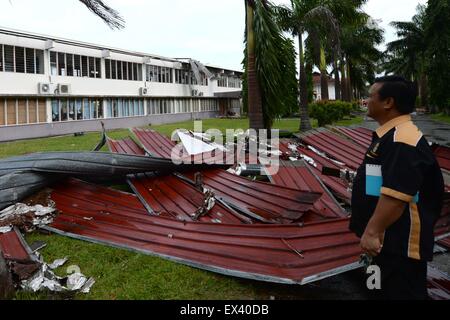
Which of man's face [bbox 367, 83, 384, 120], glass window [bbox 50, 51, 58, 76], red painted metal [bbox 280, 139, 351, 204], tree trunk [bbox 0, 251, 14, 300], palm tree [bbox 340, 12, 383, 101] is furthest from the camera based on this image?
palm tree [bbox 340, 12, 383, 101]

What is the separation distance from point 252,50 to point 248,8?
3.44 feet

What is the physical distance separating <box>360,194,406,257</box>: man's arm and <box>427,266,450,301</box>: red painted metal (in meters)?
1.32

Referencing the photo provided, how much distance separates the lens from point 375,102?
86.9 inches

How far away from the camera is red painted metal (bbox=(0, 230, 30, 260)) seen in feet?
11.8

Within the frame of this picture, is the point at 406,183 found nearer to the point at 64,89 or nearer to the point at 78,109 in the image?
the point at 64,89

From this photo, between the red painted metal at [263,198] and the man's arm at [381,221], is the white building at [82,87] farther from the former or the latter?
the man's arm at [381,221]

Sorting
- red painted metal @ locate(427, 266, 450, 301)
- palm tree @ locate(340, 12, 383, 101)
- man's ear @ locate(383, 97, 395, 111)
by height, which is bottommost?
red painted metal @ locate(427, 266, 450, 301)

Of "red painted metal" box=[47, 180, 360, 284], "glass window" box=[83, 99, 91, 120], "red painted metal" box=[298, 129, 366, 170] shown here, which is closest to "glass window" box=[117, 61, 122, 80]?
"glass window" box=[83, 99, 91, 120]

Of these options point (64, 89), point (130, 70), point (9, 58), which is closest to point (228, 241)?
point (9, 58)

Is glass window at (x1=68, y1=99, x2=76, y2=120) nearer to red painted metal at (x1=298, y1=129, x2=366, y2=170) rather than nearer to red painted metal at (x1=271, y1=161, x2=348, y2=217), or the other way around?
red painted metal at (x1=298, y1=129, x2=366, y2=170)

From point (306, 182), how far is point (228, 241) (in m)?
2.34

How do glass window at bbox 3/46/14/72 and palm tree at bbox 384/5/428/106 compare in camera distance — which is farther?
palm tree at bbox 384/5/428/106

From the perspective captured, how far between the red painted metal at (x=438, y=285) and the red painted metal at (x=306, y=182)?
131 centimetres
